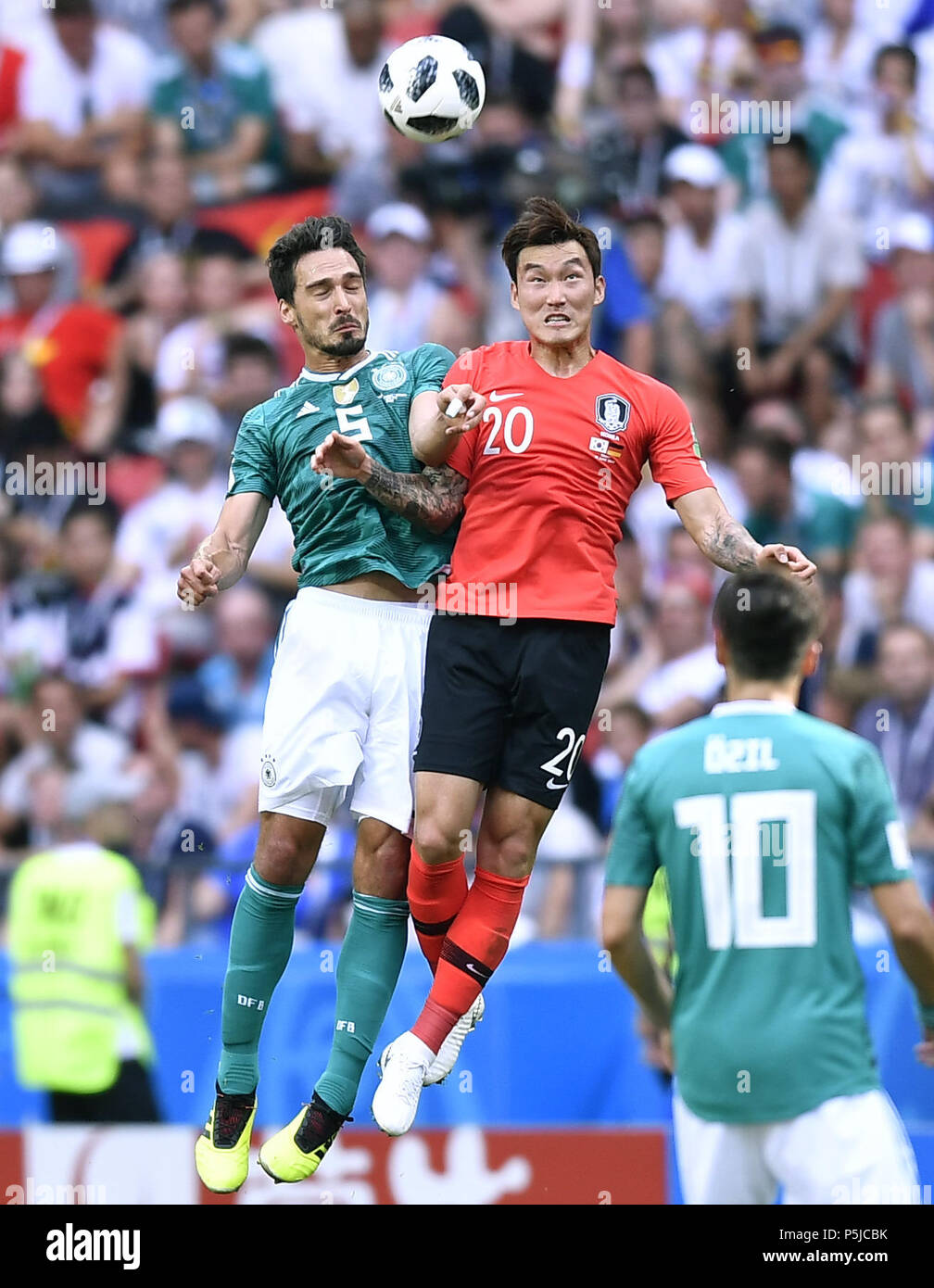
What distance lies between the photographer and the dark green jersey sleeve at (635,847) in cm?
545

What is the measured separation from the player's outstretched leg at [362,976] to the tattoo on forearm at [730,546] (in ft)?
4.55

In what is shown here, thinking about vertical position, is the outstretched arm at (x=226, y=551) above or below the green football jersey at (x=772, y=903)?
above

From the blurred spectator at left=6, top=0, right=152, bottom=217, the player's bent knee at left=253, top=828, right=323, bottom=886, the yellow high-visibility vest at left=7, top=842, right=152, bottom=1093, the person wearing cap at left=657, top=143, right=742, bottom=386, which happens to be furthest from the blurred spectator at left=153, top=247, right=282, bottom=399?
the player's bent knee at left=253, top=828, right=323, bottom=886

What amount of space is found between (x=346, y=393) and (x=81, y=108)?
25.4 feet

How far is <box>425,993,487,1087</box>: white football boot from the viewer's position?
21.2 ft

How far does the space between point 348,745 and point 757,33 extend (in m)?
8.17

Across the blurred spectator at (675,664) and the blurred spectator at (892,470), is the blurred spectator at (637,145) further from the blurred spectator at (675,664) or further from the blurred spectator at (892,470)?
the blurred spectator at (675,664)

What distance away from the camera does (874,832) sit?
5.35 m

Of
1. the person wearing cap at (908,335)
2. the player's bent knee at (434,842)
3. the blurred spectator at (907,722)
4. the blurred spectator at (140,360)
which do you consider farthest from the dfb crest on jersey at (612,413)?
the blurred spectator at (140,360)

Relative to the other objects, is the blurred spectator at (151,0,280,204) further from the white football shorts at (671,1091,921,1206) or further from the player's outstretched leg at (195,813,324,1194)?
the white football shorts at (671,1091,921,1206)

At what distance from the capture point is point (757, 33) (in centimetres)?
1303

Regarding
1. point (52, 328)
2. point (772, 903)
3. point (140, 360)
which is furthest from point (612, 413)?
point (52, 328)

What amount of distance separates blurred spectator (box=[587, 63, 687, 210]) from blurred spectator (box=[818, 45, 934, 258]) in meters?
1.05
